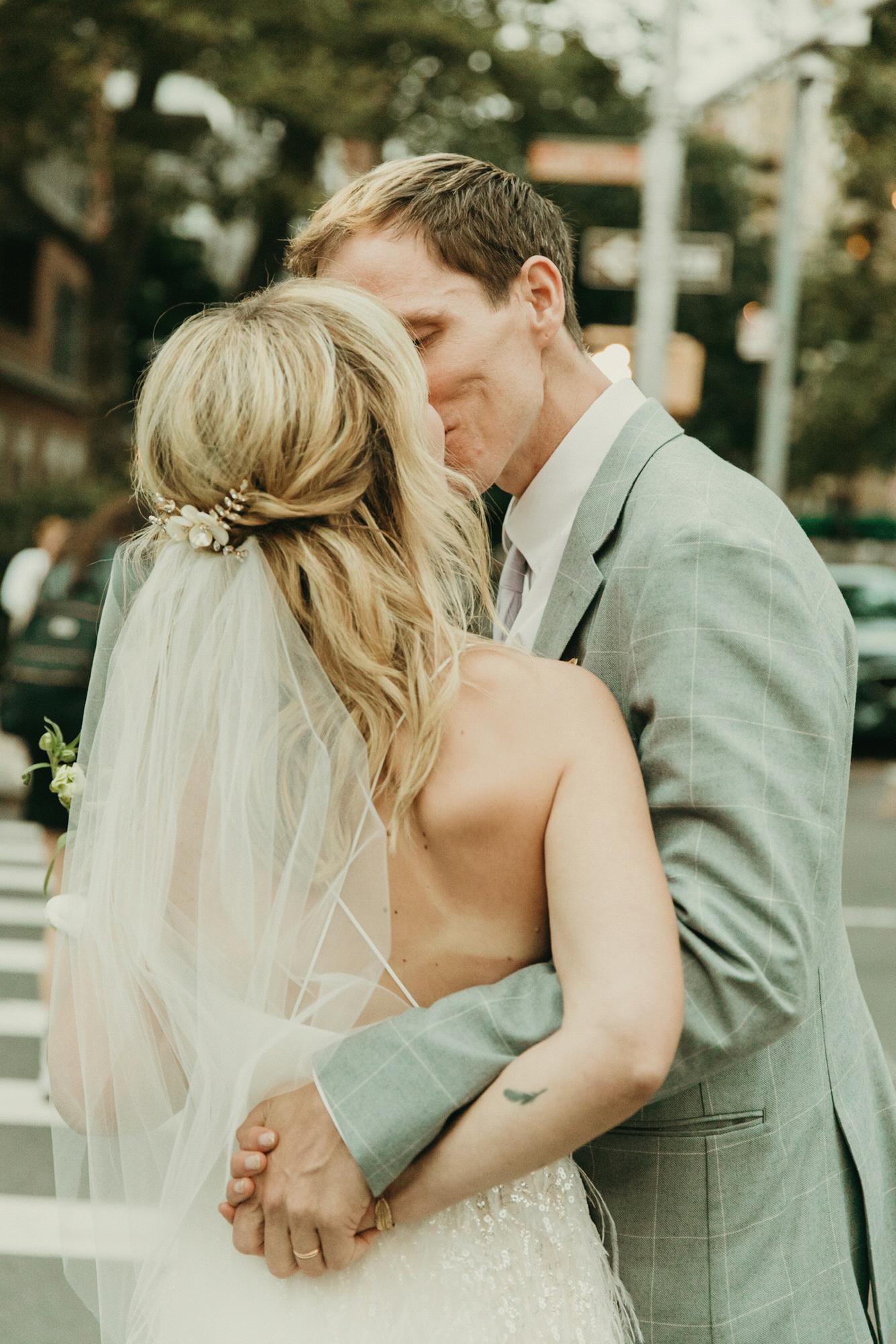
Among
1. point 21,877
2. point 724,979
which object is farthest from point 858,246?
point 724,979

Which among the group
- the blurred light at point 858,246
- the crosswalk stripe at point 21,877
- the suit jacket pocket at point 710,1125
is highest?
the suit jacket pocket at point 710,1125

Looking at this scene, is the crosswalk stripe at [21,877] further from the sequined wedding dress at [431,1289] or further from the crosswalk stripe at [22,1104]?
the sequined wedding dress at [431,1289]

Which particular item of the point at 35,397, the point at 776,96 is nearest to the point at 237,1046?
the point at 776,96

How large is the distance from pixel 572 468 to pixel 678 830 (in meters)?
0.71

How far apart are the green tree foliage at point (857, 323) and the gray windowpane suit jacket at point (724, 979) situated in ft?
37.8

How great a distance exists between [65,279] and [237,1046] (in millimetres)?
32361

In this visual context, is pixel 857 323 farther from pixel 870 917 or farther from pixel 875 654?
pixel 870 917

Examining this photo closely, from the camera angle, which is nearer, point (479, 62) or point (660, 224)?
point (660, 224)

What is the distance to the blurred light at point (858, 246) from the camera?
19.5 m

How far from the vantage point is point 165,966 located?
1616 millimetres

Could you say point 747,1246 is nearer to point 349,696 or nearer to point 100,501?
point 349,696

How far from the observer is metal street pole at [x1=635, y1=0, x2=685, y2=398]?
10.3 metres

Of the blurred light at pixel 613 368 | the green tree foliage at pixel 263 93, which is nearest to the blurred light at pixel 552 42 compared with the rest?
the green tree foliage at pixel 263 93

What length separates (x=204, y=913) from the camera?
5.30ft
